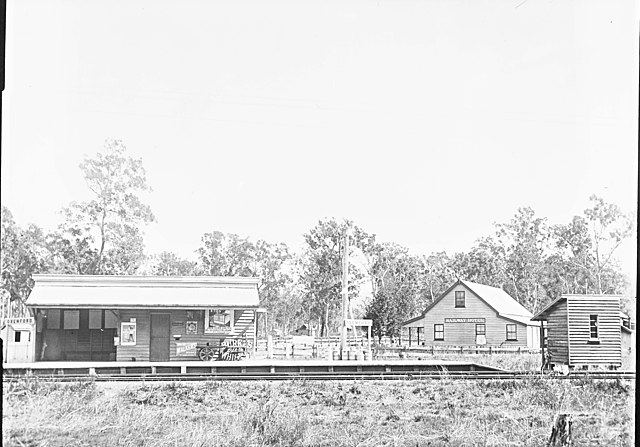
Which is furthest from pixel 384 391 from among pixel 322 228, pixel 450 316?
pixel 322 228

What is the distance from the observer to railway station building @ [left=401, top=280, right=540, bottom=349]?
3.36m

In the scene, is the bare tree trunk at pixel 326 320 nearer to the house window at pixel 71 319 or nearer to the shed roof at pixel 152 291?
the shed roof at pixel 152 291

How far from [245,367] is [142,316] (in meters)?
0.50

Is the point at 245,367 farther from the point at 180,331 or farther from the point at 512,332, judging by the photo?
the point at 512,332

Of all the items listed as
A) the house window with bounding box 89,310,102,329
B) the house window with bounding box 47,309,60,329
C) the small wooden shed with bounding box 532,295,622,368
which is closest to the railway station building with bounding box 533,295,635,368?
the small wooden shed with bounding box 532,295,622,368

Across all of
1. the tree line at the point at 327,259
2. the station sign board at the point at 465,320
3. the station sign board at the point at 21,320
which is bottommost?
the station sign board at the point at 21,320

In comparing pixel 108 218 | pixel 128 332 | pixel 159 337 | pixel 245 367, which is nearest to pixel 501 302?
pixel 245 367

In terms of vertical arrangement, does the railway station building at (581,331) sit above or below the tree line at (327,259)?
below

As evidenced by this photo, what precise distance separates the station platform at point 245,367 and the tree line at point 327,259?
0.63 ft

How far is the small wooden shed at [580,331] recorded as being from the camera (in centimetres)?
327

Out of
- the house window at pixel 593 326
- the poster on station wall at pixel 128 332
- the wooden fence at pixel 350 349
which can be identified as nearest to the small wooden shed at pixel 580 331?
the house window at pixel 593 326

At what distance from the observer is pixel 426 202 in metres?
3.32

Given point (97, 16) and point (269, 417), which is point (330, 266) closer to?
point (269, 417)

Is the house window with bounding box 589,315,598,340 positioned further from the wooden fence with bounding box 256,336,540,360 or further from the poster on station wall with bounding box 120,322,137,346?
the poster on station wall with bounding box 120,322,137,346
